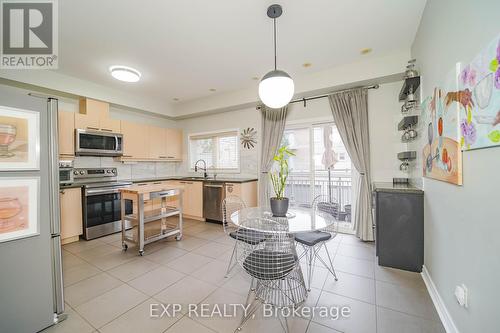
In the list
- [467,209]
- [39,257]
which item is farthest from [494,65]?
[39,257]

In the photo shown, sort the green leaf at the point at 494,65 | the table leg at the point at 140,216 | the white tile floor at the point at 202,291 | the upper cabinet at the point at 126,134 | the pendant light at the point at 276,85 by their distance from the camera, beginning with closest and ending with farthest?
1. the green leaf at the point at 494,65
2. the white tile floor at the point at 202,291
3. the pendant light at the point at 276,85
4. the table leg at the point at 140,216
5. the upper cabinet at the point at 126,134

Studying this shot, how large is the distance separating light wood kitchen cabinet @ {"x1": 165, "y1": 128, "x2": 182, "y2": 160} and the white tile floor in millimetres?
2696

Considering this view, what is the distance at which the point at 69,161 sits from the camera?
3.46m

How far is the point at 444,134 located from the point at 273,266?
1688 millimetres

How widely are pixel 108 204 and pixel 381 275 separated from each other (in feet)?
14.1

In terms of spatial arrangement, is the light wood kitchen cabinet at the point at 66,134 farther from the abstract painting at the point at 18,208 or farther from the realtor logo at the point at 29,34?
the abstract painting at the point at 18,208

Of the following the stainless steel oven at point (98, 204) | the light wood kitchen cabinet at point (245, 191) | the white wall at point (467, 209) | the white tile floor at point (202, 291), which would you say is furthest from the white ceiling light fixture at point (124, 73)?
the white wall at point (467, 209)

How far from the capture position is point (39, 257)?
1524mm

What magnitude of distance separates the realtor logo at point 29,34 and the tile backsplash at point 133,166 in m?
1.64

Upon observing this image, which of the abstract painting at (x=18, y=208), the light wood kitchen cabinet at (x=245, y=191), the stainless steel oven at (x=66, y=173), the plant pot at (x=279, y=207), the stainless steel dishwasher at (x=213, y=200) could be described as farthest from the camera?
the stainless steel dishwasher at (x=213, y=200)

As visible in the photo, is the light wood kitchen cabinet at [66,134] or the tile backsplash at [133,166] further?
the tile backsplash at [133,166]

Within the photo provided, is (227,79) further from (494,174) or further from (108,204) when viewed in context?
(494,174)

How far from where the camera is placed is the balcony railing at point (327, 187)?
377 cm

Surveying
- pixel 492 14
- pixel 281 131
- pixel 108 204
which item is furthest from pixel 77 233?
pixel 492 14
